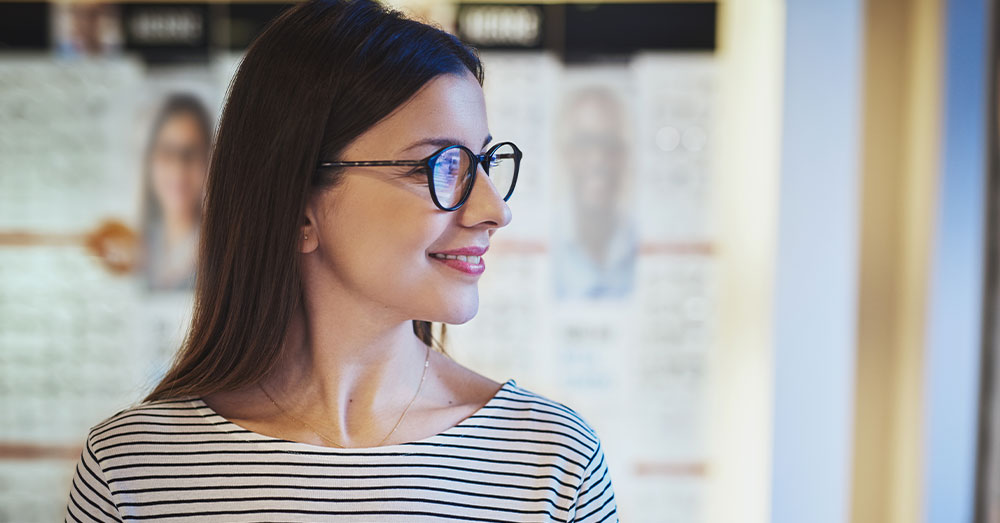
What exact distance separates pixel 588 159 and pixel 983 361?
1.35 metres

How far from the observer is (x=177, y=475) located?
1.12 metres

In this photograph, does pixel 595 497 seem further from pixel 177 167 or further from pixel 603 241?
pixel 177 167

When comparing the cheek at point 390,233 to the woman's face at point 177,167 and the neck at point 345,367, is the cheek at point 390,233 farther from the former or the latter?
the woman's face at point 177,167

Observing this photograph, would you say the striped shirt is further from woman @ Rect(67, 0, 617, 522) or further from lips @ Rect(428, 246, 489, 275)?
lips @ Rect(428, 246, 489, 275)

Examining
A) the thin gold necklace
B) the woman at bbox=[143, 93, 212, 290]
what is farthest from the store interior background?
the thin gold necklace

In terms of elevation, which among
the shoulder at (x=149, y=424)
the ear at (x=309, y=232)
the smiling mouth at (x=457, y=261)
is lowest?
the shoulder at (x=149, y=424)

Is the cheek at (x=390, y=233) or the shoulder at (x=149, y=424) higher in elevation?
the cheek at (x=390, y=233)

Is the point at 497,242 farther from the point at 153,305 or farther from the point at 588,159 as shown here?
the point at 153,305

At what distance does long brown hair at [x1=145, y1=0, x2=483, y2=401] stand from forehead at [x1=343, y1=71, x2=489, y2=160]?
0.04 ft

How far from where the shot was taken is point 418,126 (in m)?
1.08

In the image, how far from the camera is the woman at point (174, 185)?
2.77m

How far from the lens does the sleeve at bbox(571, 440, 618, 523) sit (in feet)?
3.68

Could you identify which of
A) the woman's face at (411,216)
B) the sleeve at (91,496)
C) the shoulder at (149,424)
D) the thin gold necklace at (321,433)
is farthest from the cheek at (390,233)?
Result: the sleeve at (91,496)

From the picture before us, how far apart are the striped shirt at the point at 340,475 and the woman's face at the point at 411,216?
19 cm
